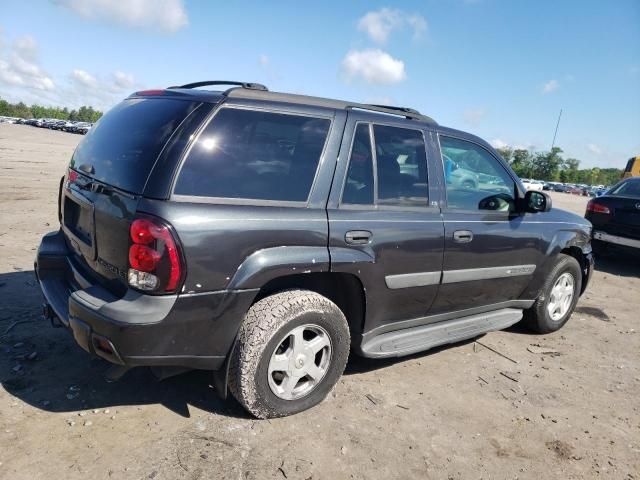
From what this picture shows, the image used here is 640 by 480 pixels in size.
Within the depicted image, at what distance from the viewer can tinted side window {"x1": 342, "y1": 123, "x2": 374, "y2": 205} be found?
3088mm

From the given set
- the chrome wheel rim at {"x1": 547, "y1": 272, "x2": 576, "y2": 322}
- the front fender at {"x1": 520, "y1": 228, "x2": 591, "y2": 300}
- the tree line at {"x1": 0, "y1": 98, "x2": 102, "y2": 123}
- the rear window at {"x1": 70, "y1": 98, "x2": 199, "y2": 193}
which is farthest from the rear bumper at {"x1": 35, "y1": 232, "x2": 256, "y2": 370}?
the tree line at {"x1": 0, "y1": 98, "x2": 102, "y2": 123}

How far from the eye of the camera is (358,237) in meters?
3.02

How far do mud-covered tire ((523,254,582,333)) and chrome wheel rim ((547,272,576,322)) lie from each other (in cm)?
2

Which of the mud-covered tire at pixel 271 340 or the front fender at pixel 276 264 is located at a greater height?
the front fender at pixel 276 264

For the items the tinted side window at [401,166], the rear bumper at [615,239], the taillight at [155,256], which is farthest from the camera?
the rear bumper at [615,239]

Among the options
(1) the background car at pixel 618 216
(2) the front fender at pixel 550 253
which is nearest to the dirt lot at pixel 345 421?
(2) the front fender at pixel 550 253

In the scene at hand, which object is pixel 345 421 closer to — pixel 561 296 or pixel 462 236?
pixel 462 236

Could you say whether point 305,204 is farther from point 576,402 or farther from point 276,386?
point 576,402

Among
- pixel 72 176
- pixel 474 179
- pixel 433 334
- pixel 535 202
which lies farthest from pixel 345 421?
pixel 535 202

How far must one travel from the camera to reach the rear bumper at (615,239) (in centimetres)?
761

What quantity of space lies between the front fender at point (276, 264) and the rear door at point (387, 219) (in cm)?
11


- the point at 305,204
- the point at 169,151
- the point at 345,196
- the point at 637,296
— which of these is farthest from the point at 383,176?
the point at 637,296

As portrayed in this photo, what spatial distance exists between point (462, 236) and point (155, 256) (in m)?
2.28

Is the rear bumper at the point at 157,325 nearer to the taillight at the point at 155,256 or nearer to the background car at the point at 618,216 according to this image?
the taillight at the point at 155,256
